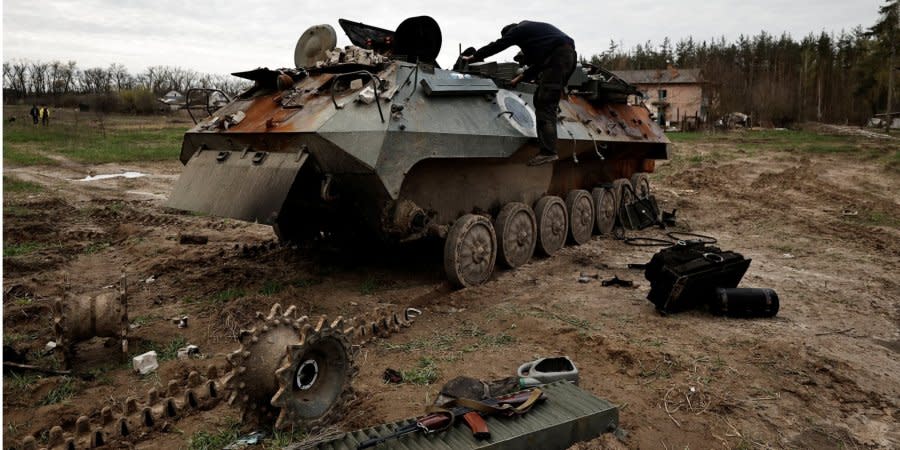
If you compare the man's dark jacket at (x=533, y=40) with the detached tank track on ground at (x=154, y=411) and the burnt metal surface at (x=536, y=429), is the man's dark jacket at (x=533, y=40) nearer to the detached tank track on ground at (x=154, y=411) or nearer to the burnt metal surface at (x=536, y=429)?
the detached tank track on ground at (x=154, y=411)

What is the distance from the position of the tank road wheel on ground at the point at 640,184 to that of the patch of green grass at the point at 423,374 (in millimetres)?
7853

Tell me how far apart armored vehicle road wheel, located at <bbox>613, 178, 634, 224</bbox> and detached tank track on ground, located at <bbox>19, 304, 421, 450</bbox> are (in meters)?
7.78

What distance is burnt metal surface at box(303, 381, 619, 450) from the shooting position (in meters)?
2.85

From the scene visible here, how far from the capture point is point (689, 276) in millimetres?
5930

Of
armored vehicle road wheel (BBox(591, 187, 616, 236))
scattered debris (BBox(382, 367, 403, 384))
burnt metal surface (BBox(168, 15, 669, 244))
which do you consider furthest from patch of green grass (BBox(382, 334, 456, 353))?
armored vehicle road wheel (BBox(591, 187, 616, 236))

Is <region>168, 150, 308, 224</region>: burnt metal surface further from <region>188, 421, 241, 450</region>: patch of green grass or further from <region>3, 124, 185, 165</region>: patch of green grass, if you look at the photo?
<region>3, 124, 185, 165</region>: patch of green grass

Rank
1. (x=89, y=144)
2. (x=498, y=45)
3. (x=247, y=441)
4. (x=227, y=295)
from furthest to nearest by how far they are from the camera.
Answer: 1. (x=89, y=144)
2. (x=498, y=45)
3. (x=227, y=295)
4. (x=247, y=441)

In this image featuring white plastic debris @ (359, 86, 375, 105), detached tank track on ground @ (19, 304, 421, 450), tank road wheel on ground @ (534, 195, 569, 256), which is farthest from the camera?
tank road wheel on ground @ (534, 195, 569, 256)

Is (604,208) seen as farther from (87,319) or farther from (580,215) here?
(87,319)

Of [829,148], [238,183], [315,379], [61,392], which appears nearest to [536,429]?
[315,379]

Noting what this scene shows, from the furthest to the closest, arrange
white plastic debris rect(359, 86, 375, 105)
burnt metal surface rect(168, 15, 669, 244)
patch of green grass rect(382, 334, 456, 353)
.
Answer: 1. white plastic debris rect(359, 86, 375, 105)
2. burnt metal surface rect(168, 15, 669, 244)
3. patch of green grass rect(382, 334, 456, 353)

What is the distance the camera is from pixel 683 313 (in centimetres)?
615

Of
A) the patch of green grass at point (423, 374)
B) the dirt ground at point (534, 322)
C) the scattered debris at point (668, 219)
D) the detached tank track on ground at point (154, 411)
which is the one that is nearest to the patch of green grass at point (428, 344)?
the dirt ground at point (534, 322)

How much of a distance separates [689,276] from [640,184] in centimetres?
598
